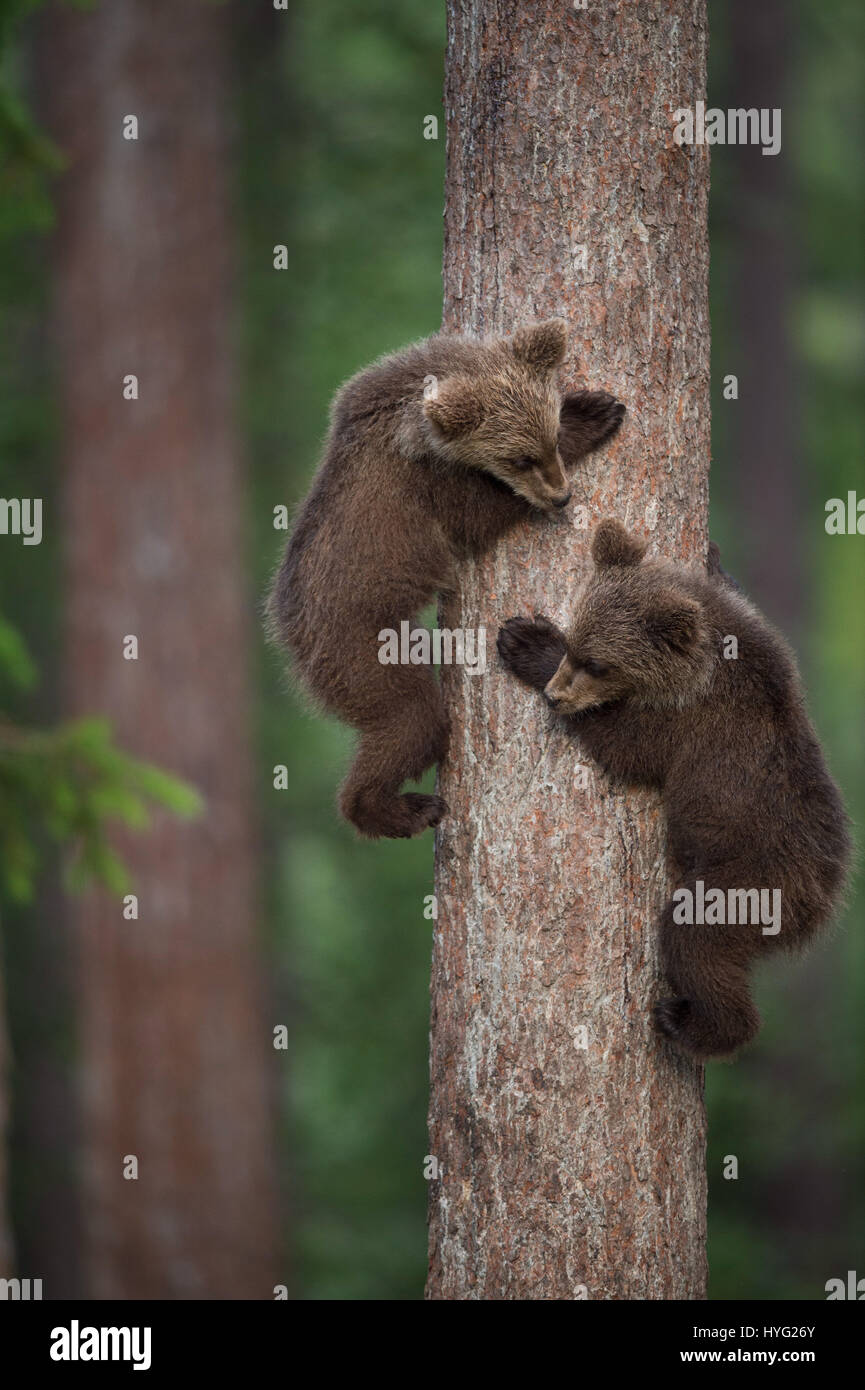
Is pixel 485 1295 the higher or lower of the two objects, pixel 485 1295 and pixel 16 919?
the lower

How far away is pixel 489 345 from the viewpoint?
4773 millimetres

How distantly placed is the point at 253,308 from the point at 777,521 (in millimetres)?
6919

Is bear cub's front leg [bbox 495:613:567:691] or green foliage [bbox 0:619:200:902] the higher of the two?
bear cub's front leg [bbox 495:613:567:691]

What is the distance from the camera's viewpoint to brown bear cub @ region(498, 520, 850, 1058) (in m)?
4.64

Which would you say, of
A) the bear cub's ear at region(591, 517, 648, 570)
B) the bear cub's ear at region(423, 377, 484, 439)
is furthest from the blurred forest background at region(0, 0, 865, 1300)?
the bear cub's ear at region(591, 517, 648, 570)

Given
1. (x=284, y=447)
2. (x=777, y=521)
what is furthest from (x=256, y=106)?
(x=777, y=521)

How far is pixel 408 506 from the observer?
5.01 m

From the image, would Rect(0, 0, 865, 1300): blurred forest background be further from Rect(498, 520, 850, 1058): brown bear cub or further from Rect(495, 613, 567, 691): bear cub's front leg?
Rect(498, 520, 850, 1058): brown bear cub

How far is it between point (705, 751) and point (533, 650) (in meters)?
0.75

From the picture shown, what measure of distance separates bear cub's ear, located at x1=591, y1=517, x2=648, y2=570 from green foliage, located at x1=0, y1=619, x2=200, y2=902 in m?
2.85

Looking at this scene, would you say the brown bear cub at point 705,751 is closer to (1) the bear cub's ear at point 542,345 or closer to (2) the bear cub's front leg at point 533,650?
(2) the bear cub's front leg at point 533,650

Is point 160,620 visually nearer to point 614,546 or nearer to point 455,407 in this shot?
point 455,407

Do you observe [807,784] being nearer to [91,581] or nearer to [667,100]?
[667,100]

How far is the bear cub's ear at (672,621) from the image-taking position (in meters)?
4.63
